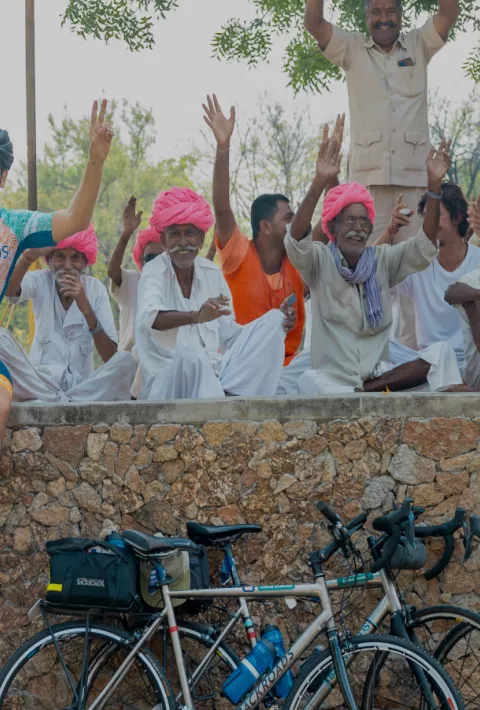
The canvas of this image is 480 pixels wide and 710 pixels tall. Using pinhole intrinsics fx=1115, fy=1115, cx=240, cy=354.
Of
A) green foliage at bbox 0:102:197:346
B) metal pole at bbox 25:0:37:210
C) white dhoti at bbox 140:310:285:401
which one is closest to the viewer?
white dhoti at bbox 140:310:285:401

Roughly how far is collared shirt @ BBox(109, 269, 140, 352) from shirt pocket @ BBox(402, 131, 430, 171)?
2.05 metres

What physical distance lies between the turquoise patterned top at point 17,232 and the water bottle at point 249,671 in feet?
6.20

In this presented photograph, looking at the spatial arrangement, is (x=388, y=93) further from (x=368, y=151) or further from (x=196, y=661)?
(x=196, y=661)

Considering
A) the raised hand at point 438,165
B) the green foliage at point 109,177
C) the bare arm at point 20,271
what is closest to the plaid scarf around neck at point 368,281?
the raised hand at point 438,165

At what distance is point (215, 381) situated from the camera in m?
5.84

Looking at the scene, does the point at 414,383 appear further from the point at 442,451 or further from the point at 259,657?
the point at 259,657

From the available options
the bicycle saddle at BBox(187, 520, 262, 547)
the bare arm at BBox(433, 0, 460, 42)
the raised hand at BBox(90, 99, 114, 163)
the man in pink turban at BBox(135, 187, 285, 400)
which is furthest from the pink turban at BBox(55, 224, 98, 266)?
the bare arm at BBox(433, 0, 460, 42)

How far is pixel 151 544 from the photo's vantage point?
4516 millimetres

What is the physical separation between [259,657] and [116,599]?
2.06 feet

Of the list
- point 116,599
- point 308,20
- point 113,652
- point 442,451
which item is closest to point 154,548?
point 116,599

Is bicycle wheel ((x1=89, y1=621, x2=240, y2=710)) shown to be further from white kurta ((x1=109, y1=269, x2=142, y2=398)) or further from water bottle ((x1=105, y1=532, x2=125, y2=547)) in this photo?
white kurta ((x1=109, y1=269, x2=142, y2=398))

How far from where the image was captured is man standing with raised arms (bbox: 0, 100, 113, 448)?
15.5 ft

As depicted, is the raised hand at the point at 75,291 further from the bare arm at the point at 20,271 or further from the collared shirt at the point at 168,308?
the collared shirt at the point at 168,308

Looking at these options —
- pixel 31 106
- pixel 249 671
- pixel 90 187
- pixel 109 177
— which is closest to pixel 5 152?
pixel 90 187
